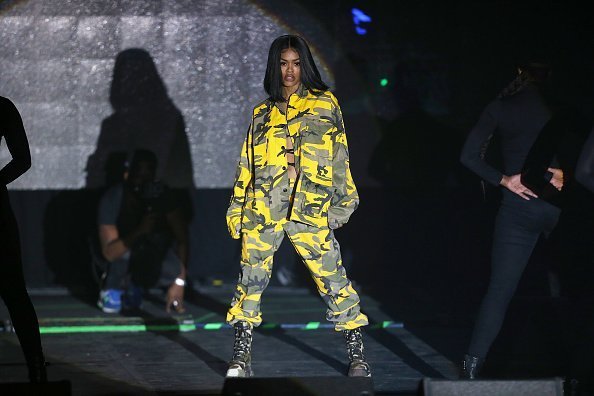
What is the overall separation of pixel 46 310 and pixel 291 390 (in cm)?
539

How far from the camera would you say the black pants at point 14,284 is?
5.99 meters

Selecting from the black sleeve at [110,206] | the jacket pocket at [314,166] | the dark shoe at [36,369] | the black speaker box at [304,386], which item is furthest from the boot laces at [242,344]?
the black sleeve at [110,206]

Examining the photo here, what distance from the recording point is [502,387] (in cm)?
458

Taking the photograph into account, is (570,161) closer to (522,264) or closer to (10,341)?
(522,264)

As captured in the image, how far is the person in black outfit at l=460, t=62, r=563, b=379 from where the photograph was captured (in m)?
6.38

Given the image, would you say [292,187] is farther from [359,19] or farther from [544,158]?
[359,19]

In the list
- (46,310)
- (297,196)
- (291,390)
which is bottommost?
(46,310)

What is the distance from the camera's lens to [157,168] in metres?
10.3

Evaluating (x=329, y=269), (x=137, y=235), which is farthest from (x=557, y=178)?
(x=137, y=235)

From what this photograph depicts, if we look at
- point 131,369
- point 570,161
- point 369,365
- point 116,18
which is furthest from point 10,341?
point 570,161

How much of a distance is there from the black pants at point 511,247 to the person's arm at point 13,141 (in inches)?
101

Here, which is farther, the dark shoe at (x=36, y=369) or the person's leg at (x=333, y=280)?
the person's leg at (x=333, y=280)

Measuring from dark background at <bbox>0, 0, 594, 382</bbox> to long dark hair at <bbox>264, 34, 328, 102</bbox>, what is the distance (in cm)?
336

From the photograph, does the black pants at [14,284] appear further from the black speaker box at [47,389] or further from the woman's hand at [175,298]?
the woman's hand at [175,298]
